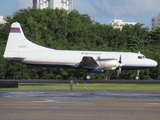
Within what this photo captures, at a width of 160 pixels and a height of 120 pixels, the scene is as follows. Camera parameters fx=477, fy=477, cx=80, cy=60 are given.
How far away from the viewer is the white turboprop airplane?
53.9 metres

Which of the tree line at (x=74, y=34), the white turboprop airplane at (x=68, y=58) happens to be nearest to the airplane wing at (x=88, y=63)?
the white turboprop airplane at (x=68, y=58)

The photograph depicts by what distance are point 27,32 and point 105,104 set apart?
212 feet

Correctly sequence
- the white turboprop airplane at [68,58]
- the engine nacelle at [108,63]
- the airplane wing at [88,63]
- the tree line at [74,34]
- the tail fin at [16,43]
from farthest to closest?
the tree line at [74,34] → the tail fin at [16,43] → the white turboprop airplane at [68,58] → the engine nacelle at [108,63] → the airplane wing at [88,63]

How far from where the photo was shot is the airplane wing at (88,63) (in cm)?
5356

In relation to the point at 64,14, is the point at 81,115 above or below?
below

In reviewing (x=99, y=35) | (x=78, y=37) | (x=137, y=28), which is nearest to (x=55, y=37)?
(x=78, y=37)

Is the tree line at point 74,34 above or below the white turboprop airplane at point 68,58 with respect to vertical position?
above

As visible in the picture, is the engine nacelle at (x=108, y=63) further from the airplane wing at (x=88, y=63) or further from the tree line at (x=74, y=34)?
the tree line at (x=74, y=34)

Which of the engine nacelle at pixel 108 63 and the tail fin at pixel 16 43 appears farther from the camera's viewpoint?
the tail fin at pixel 16 43

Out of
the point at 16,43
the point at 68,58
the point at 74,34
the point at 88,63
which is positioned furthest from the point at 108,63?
the point at 74,34

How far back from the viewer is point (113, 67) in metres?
54.1

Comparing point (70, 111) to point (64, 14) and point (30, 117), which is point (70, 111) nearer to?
point (30, 117)

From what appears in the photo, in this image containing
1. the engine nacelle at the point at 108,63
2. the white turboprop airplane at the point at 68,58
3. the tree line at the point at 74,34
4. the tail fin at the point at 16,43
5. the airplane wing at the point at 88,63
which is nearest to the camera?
the airplane wing at the point at 88,63

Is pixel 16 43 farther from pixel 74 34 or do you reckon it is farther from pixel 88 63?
pixel 74 34
